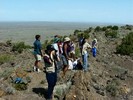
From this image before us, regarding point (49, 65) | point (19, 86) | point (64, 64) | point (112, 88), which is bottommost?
point (112, 88)

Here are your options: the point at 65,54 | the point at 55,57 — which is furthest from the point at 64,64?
the point at 55,57

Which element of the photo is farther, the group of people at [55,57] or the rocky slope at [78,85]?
the rocky slope at [78,85]

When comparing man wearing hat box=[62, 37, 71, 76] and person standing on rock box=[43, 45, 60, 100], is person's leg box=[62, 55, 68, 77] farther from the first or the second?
person standing on rock box=[43, 45, 60, 100]

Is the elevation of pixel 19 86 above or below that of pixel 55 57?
below

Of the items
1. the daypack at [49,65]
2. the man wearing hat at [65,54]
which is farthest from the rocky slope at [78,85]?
the daypack at [49,65]

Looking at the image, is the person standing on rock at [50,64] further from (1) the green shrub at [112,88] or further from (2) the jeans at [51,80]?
(1) the green shrub at [112,88]

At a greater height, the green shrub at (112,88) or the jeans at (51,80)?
the jeans at (51,80)

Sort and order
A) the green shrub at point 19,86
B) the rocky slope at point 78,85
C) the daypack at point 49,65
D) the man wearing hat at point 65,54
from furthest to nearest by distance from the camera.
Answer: the man wearing hat at point 65,54 < the green shrub at point 19,86 < the rocky slope at point 78,85 < the daypack at point 49,65

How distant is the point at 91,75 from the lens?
53.1 ft

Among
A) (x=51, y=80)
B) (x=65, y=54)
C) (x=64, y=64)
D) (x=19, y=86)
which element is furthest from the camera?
(x=64, y=64)

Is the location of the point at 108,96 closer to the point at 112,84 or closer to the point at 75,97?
the point at 112,84

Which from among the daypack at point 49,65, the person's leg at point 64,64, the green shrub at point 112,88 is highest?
the daypack at point 49,65

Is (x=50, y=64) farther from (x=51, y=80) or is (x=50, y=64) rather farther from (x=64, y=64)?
(x=64, y=64)

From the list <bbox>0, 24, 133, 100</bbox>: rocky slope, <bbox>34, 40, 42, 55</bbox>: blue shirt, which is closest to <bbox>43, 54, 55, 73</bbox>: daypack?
<bbox>0, 24, 133, 100</bbox>: rocky slope
